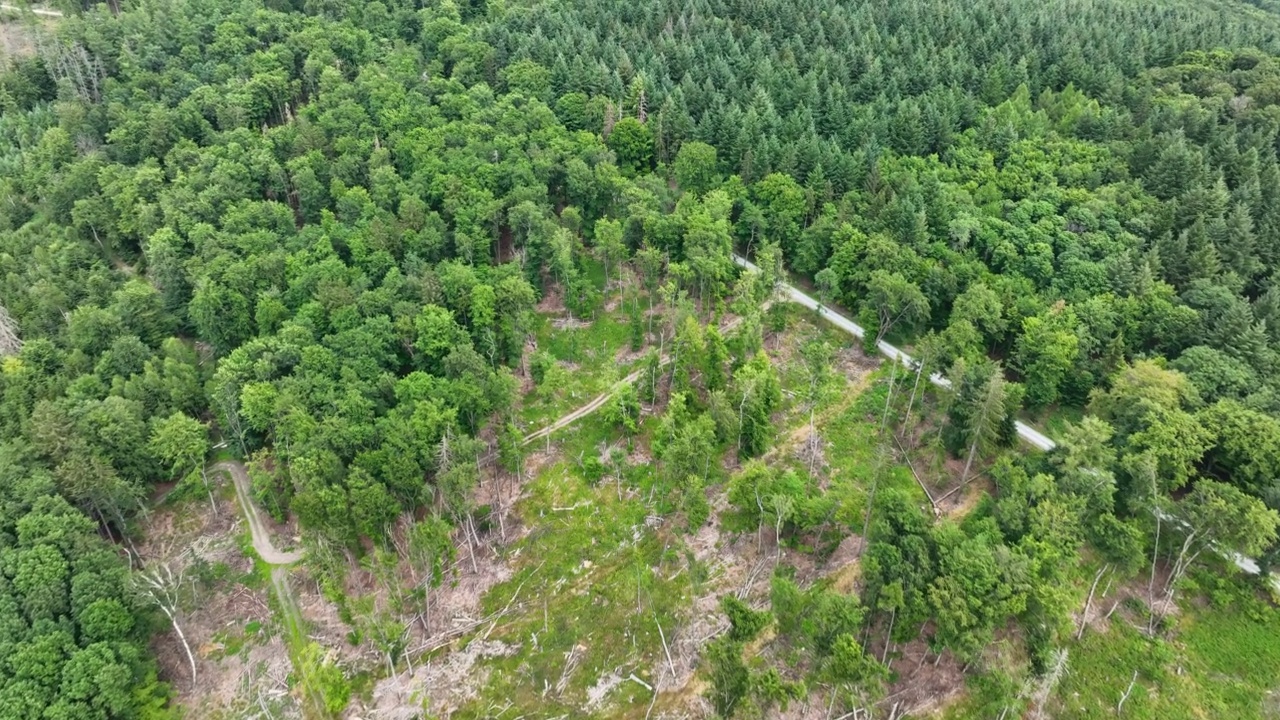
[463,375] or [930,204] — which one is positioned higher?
[930,204]

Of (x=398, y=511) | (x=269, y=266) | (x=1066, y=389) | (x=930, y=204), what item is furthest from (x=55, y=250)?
(x=1066, y=389)

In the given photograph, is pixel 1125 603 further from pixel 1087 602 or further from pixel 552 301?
pixel 552 301

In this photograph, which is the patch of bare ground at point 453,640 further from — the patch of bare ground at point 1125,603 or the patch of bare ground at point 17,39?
the patch of bare ground at point 17,39

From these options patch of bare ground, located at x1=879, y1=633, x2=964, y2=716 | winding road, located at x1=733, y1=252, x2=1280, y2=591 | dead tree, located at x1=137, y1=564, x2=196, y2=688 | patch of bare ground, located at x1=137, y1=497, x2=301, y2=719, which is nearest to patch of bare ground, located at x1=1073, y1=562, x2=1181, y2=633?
winding road, located at x1=733, y1=252, x2=1280, y2=591

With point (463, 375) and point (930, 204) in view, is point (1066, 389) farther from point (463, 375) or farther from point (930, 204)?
point (463, 375)

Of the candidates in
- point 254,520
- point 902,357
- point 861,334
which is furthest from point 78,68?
point 902,357
